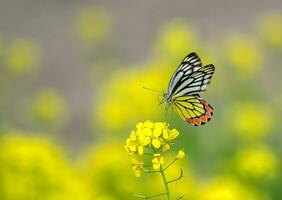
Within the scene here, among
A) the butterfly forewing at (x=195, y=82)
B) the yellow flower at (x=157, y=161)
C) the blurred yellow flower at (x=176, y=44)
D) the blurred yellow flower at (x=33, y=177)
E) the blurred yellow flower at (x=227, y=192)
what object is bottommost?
the yellow flower at (x=157, y=161)

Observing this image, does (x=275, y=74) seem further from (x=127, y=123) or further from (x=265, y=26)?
(x=127, y=123)

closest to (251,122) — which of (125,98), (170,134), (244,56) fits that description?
(125,98)

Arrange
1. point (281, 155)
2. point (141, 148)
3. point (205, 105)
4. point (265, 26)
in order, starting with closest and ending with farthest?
1. point (141, 148)
2. point (205, 105)
3. point (281, 155)
4. point (265, 26)

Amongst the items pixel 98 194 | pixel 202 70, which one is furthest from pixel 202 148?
pixel 202 70

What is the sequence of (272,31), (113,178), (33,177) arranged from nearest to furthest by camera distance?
(33,177) → (113,178) → (272,31)

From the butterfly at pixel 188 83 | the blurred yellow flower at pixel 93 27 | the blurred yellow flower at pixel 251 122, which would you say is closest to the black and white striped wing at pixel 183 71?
the butterfly at pixel 188 83

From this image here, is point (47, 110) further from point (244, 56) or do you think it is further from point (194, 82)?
point (194, 82)

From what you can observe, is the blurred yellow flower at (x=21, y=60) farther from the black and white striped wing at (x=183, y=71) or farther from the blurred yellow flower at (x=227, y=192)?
the black and white striped wing at (x=183, y=71)
